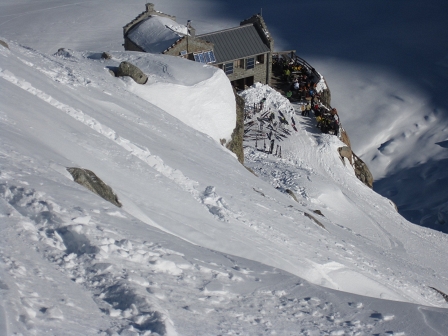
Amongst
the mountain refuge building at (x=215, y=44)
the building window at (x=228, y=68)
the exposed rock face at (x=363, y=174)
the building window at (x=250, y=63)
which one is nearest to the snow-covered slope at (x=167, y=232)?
the exposed rock face at (x=363, y=174)

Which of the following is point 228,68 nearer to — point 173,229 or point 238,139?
point 238,139

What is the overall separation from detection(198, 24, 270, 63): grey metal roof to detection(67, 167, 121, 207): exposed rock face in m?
20.0

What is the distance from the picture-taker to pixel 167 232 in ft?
30.1

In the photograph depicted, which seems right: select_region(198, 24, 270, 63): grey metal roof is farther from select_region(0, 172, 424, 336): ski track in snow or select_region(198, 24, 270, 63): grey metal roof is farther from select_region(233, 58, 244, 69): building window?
select_region(0, 172, 424, 336): ski track in snow

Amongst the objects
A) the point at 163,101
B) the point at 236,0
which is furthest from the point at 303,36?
the point at 163,101

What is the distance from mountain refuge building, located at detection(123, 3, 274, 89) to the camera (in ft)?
88.7

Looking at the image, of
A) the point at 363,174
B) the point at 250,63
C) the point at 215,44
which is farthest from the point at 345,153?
the point at 215,44

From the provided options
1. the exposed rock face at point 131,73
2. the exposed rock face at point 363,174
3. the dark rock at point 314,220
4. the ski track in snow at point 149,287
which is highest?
the exposed rock face at point 131,73

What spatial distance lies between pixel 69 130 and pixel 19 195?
4662 millimetres

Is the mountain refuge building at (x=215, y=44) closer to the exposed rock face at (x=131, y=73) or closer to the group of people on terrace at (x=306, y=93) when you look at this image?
the group of people on terrace at (x=306, y=93)

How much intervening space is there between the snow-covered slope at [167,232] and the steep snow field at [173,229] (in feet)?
0.10

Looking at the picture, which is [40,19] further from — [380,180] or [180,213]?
[180,213]

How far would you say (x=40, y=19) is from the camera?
147 ft

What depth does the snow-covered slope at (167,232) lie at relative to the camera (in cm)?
630
